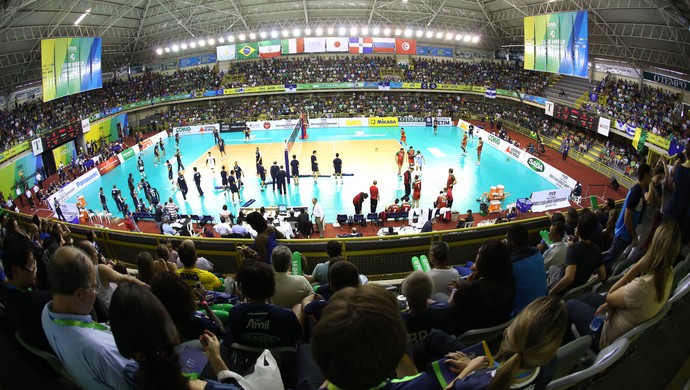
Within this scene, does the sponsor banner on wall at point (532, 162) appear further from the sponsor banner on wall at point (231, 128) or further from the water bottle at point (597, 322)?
the sponsor banner on wall at point (231, 128)

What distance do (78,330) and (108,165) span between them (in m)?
28.0

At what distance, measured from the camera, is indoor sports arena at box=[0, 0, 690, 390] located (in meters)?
2.40

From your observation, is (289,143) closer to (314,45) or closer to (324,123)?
(324,123)

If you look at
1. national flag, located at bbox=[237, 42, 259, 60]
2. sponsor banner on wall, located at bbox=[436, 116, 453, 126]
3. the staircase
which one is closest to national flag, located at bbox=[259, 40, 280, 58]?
national flag, located at bbox=[237, 42, 259, 60]

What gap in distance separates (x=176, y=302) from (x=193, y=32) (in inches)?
1680

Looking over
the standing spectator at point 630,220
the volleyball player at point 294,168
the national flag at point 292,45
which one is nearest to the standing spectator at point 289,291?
the standing spectator at point 630,220

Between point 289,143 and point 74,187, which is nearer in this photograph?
point 74,187

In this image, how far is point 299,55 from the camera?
4459 centimetres

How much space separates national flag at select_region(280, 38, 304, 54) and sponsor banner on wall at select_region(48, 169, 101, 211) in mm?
22616

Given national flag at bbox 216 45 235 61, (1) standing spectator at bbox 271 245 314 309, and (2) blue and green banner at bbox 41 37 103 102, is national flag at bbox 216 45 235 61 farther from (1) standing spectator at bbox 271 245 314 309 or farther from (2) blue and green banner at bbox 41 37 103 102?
(1) standing spectator at bbox 271 245 314 309

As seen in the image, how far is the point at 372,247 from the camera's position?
867cm

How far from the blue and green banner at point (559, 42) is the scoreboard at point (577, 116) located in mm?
5047

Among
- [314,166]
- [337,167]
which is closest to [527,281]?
[337,167]

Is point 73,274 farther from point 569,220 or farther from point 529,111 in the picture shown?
point 529,111
